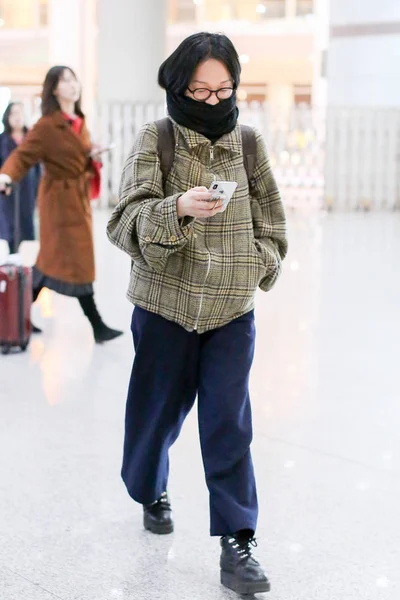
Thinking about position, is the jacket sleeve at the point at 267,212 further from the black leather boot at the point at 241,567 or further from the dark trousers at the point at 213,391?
the black leather boot at the point at 241,567

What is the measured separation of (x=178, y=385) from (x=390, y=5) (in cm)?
1555

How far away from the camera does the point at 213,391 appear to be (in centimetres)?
281

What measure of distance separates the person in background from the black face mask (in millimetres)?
5212

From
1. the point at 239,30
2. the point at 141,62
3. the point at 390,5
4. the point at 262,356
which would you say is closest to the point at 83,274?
the point at 262,356

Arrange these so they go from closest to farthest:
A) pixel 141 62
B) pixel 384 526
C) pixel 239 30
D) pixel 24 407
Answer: pixel 384 526 → pixel 24 407 → pixel 141 62 → pixel 239 30

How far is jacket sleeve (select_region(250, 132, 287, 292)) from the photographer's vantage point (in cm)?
286

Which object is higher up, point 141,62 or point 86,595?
point 141,62

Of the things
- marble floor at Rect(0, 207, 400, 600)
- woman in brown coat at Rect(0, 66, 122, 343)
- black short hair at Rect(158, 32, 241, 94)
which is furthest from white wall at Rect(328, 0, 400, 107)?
black short hair at Rect(158, 32, 241, 94)

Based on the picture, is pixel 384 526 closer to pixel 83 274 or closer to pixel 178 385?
pixel 178 385

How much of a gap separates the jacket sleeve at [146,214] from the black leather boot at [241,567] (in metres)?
0.80

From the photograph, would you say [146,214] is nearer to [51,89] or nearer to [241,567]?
[241,567]

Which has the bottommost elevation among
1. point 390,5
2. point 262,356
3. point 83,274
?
point 262,356

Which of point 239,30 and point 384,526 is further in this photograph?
point 239,30

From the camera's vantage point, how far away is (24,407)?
4.76 m
